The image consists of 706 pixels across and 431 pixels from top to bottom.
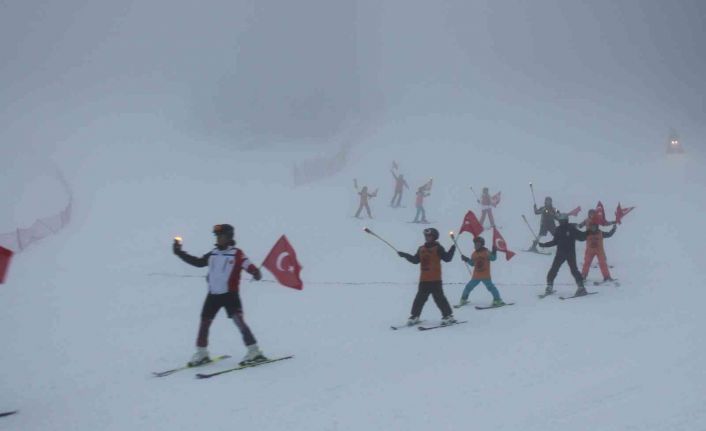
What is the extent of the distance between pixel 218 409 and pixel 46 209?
2653cm

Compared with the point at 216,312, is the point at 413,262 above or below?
above

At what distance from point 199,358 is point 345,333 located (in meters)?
2.29

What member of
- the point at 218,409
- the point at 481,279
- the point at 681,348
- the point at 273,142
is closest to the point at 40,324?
the point at 218,409

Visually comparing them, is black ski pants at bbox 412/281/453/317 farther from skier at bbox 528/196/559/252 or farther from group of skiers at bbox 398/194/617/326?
skier at bbox 528/196/559/252

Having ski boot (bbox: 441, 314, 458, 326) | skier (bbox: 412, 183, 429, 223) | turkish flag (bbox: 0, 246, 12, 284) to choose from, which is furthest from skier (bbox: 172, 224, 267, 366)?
skier (bbox: 412, 183, 429, 223)

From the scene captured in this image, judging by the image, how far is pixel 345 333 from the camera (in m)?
8.22

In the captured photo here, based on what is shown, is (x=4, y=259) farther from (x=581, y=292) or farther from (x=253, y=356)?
(x=581, y=292)

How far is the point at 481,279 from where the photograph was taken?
31.6 ft

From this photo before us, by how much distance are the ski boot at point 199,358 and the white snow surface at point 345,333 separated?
0.19 meters

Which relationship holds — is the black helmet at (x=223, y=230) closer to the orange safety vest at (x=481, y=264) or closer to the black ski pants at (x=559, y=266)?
the orange safety vest at (x=481, y=264)

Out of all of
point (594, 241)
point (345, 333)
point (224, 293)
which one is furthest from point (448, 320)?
point (594, 241)

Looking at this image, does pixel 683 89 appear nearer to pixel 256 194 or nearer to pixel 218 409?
pixel 256 194

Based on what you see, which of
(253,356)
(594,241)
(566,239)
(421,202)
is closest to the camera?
(253,356)

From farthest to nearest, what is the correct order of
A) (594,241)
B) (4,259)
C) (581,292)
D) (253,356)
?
(594,241) < (581,292) < (253,356) < (4,259)
